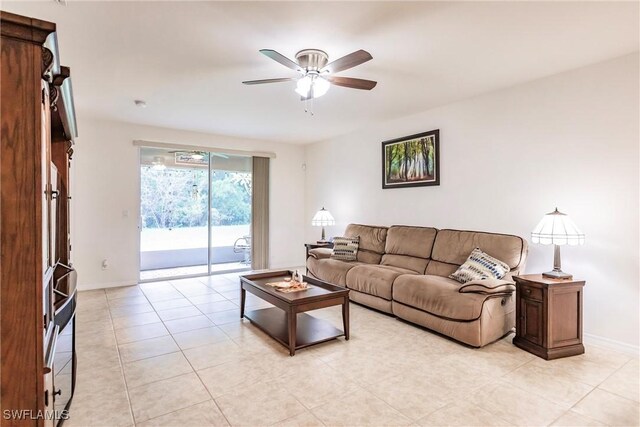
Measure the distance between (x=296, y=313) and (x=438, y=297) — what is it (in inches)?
53.9

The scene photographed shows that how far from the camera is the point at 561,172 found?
326cm

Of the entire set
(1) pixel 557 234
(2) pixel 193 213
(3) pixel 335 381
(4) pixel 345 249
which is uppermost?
(2) pixel 193 213

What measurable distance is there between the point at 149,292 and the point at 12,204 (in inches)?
168

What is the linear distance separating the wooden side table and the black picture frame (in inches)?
77.2

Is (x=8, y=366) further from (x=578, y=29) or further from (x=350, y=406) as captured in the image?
(x=578, y=29)

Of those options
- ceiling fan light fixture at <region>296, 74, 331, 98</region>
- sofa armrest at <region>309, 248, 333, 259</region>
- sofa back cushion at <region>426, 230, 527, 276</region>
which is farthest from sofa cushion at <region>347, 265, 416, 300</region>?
ceiling fan light fixture at <region>296, 74, 331, 98</region>

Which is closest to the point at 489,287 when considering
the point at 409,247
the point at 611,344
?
the point at 611,344

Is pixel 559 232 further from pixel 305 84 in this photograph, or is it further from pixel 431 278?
pixel 305 84

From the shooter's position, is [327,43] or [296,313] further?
[296,313]

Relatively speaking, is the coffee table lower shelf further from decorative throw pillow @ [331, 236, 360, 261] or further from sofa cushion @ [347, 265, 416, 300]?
decorative throw pillow @ [331, 236, 360, 261]

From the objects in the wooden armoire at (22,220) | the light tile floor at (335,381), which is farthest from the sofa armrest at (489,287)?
the wooden armoire at (22,220)

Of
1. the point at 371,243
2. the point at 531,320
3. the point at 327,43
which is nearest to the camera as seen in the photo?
the point at 327,43

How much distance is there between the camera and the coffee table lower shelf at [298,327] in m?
3.02

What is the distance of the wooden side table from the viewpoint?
9.07 feet
